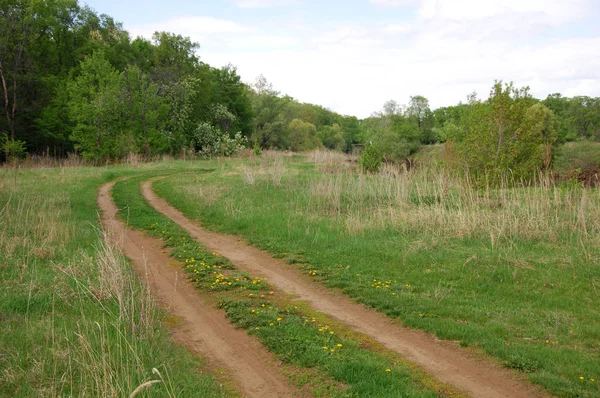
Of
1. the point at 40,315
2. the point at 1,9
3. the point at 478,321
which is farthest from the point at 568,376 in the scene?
the point at 1,9

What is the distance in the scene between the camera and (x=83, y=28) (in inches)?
1593

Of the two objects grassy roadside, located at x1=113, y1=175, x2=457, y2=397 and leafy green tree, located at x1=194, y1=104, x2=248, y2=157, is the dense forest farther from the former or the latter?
grassy roadside, located at x1=113, y1=175, x2=457, y2=397

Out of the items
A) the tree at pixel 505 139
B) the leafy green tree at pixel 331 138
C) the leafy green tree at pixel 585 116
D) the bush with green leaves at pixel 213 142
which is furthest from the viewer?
the leafy green tree at pixel 331 138

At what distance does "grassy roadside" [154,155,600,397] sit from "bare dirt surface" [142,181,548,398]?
204mm

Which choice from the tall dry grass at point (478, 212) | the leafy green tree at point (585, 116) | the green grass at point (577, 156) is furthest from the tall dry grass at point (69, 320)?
the leafy green tree at point (585, 116)

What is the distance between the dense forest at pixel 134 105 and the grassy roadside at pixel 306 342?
9.70 metres

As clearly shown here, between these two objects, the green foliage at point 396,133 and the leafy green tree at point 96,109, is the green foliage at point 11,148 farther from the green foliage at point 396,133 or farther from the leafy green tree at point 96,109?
the green foliage at point 396,133

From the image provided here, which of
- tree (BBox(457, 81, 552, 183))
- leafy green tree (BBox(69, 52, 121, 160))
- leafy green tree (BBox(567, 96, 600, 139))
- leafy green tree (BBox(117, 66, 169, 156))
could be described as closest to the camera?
tree (BBox(457, 81, 552, 183))

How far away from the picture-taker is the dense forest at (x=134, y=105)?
46.8 feet

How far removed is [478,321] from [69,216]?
1069 centimetres

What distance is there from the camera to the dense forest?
1427cm

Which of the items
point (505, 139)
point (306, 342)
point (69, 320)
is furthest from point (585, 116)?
point (69, 320)

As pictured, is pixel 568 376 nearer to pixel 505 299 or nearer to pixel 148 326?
pixel 505 299

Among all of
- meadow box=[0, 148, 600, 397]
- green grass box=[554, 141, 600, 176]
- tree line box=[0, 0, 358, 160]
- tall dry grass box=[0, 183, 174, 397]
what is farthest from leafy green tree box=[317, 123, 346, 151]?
tall dry grass box=[0, 183, 174, 397]
